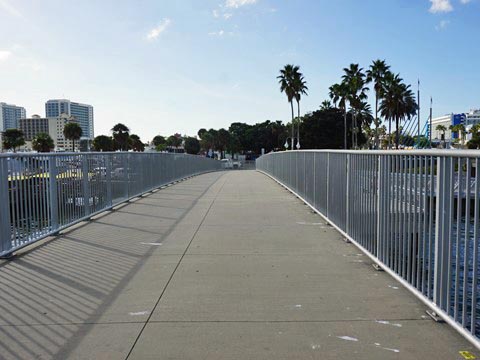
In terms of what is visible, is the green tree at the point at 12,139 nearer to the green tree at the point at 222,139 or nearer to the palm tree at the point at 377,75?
the green tree at the point at 222,139

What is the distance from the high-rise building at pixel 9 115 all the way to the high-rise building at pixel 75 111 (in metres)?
11.9

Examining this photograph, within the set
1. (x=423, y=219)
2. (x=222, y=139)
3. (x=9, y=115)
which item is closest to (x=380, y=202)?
(x=423, y=219)

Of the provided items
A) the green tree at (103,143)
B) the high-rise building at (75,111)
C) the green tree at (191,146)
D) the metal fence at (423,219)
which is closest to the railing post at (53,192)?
the metal fence at (423,219)

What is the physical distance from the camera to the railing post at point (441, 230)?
388cm

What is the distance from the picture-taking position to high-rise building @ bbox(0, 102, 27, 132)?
592 feet

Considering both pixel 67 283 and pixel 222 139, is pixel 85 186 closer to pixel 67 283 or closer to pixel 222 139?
pixel 67 283

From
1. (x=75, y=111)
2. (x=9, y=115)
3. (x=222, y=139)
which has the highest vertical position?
(x=75, y=111)

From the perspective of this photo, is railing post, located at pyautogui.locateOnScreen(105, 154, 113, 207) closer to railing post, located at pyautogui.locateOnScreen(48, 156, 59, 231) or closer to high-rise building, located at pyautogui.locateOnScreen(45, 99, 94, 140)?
railing post, located at pyautogui.locateOnScreen(48, 156, 59, 231)

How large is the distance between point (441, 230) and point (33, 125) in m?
187

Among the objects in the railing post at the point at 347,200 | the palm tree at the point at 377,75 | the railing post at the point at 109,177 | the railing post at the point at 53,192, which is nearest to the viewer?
the railing post at the point at 347,200

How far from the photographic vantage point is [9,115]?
18962cm

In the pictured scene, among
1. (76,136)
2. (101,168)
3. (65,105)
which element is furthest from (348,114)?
(65,105)

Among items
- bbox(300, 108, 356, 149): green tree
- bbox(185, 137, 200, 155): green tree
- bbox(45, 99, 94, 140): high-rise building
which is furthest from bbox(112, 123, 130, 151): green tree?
bbox(45, 99, 94, 140): high-rise building

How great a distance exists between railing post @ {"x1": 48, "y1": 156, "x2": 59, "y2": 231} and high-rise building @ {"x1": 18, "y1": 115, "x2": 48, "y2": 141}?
170 m
